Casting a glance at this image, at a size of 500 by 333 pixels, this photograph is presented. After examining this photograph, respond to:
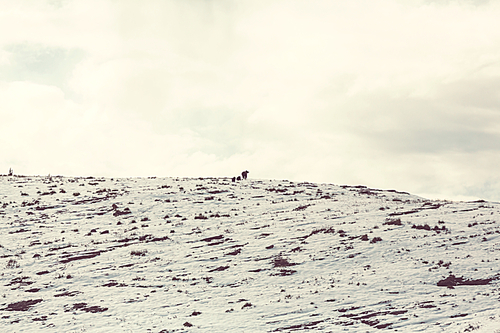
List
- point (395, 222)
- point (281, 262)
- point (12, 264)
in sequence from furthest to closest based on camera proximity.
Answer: point (395, 222) → point (12, 264) → point (281, 262)

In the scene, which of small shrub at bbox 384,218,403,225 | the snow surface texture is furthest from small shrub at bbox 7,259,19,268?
small shrub at bbox 384,218,403,225

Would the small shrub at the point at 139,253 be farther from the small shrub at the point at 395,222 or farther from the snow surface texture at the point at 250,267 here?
the small shrub at the point at 395,222

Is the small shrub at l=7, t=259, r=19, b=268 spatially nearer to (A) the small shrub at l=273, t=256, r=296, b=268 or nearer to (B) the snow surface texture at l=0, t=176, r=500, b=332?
(B) the snow surface texture at l=0, t=176, r=500, b=332

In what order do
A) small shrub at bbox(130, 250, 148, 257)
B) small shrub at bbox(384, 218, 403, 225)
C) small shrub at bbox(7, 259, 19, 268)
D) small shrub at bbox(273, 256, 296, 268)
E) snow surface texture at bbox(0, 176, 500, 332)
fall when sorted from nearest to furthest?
snow surface texture at bbox(0, 176, 500, 332)
small shrub at bbox(273, 256, 296, 268)
small shrub at bbox(7, 259, 19, 268)
small shrub at bbox(130, 250, 148, 257)
small shrub at bbox(384, 218, 403, 225)

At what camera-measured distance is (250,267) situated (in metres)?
28.5

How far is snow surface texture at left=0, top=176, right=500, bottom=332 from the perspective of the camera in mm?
21703

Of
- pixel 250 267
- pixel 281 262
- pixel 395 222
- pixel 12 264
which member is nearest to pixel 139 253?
pixel 12 264

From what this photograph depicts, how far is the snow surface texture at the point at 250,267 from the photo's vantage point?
2170 centimetres

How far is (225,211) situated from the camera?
43844 millimetres

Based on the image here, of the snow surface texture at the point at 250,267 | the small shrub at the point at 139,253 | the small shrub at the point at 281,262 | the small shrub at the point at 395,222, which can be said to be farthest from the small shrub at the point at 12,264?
the small shrub at the point at 395,222

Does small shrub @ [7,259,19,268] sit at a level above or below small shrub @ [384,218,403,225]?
below

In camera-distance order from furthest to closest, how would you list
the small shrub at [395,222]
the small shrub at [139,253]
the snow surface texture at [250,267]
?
the small shrub at [395,222] → the small shrub at [139,253] → the snow surface texture at [250,267]

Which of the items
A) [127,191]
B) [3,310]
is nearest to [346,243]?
[3,310]

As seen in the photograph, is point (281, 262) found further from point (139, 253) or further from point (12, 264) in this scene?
point (12, 264)
